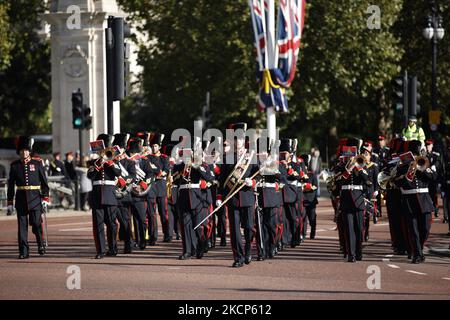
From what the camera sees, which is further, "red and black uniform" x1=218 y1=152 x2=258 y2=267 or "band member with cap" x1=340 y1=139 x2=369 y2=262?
"band member with cap" x1=340 y1=139 x2=369 y2=262

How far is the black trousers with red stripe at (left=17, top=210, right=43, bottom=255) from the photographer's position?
18891mm

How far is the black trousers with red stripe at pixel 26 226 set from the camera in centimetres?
1889

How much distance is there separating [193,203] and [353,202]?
8.09 ft

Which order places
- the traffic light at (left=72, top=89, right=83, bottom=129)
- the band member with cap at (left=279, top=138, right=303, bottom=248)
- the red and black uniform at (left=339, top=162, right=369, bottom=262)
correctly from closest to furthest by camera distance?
the red and black uniform at (left=339, top=162, right=369, bottom=262), the band member with cap at (left=279, top=138, right=303, bottom=248), the traffic light at (left=72, top=89, right=83, bottom=129)

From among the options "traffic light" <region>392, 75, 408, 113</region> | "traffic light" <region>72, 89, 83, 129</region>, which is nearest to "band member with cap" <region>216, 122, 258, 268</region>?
"traffic light" <region>392, 75, 408, 113</region>

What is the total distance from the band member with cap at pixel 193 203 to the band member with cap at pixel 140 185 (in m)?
1.40

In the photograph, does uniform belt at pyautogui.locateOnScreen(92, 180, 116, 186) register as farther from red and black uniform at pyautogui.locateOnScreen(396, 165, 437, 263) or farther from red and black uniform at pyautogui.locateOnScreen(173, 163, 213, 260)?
red and black uniform at pyautogui.locateOnScreen(396, 165, 437, 263)

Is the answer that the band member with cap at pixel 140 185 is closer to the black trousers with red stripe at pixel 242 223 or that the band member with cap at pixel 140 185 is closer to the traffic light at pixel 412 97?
the black trousers with red stripe at pixel 242 223

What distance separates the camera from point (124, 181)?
19.6 meters

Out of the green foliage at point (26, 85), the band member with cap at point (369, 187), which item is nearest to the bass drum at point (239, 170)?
the band member with cap at point (369, 187)

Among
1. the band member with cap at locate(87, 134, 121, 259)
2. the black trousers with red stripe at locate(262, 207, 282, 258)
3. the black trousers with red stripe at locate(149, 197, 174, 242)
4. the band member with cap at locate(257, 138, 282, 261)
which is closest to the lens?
the band member with cap at locate(257, 138, 282, 261)

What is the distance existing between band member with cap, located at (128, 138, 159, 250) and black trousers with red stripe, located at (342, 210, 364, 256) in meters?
3.84

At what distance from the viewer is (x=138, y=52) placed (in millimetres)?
49438

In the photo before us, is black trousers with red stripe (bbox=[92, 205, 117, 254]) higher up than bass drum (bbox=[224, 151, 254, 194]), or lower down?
lower down
